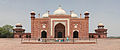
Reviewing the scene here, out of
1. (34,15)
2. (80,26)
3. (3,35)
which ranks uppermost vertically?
(34,15)

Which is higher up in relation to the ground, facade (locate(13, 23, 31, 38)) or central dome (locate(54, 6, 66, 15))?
central dome (locate(54, 6, 66, 15))

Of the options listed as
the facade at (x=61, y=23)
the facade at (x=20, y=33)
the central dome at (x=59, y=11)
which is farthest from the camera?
the facade at (x=20, y=33)

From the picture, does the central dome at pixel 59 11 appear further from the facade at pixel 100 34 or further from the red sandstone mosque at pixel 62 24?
the facade at pixel 100 34

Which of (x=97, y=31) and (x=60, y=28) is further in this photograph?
(x=97, y=31)

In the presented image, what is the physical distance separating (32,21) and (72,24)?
9.41m

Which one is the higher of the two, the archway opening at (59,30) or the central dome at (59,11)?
the central dome at (59,11)

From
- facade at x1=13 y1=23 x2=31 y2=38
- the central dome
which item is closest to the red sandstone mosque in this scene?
the central dome

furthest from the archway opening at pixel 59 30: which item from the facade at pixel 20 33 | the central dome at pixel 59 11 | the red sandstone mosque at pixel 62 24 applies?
the facade at pixel 20 33

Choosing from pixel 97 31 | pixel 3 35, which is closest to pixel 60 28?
pixel 97 31

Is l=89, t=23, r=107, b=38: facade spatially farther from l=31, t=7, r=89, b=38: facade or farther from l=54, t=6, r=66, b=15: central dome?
l=54, t=6, r=66, b=15: central dome

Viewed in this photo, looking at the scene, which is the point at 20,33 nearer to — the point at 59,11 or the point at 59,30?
the point at 59,30

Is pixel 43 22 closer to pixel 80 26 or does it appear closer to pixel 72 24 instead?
pixel 72 24

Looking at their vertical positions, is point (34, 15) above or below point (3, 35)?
above

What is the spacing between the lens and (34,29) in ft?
98.2
